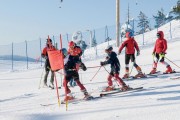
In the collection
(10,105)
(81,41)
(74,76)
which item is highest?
(81,41)

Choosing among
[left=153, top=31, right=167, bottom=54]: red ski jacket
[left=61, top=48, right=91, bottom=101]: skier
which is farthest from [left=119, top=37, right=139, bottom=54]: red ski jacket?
[left=61, top=48, right=91, bottom=101]: skier

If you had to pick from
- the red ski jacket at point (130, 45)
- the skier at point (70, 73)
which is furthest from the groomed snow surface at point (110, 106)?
the red ski jacket at point (130, 45)

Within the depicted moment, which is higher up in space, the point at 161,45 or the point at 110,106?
Result: the point at 161,45

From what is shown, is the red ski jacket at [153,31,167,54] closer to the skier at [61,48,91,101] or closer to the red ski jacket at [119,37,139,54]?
the red ski jacket at [119,37,139,54]

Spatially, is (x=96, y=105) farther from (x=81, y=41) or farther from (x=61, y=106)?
(x=81, y=41)

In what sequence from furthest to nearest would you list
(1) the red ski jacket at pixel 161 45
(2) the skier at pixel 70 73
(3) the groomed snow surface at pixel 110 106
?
(1) the red ski jacket at pixel 161 45
(2) the skier at pixel 70 73
(3) the groomed snow surface at pixel 110 106

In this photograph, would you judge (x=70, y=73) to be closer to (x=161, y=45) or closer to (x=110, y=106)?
(x=110, y=106)

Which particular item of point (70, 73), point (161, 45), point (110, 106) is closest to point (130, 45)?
point (161, 45)

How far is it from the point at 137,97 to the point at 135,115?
2353 mm

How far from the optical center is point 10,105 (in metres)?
12.0

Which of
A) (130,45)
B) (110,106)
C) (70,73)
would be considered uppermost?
(130,45)

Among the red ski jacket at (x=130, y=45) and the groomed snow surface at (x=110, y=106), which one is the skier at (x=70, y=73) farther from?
the red ski jacket at (x=130, y=45)

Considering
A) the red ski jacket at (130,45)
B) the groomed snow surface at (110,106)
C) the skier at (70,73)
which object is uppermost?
the red ski jacket at (130,45)

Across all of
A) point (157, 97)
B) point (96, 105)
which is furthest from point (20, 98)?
point (157, 97)
